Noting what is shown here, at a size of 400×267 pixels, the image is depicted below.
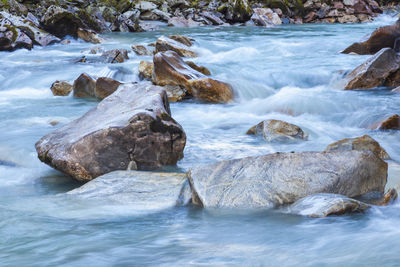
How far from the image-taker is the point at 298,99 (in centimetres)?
858

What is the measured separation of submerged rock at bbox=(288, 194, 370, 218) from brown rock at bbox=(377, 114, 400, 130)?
3.47 meters

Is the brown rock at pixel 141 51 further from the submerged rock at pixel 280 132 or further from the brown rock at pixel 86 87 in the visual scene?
the submerged rock at pixel 280 132

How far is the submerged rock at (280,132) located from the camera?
6188mm

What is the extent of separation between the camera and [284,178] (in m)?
3.79

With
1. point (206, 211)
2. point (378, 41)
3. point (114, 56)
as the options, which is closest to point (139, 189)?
point (206, 211)

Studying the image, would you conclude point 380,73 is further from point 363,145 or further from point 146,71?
point 146,71

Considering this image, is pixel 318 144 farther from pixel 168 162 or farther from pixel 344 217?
pixel 344 217

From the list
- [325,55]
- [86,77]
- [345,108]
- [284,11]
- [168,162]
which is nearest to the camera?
[168,162]

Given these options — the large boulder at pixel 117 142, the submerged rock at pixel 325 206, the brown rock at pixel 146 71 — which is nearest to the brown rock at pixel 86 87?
the brown rock at pixel 146 71

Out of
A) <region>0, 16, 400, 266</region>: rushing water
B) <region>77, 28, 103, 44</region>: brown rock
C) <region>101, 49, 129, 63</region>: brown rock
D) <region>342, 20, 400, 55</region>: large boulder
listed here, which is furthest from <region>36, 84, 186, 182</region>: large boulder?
<region>77, 28, 103, 44</region>: brown rock

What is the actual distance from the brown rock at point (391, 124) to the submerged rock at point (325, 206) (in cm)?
347

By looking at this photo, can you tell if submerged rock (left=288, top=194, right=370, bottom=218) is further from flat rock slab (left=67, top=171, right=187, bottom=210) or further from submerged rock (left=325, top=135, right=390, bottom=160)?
submerged rock (left=325, top=135, right=390, bottom=160)

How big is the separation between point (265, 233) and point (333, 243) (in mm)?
484

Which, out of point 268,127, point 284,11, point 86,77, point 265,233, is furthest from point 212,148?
point 284,11
